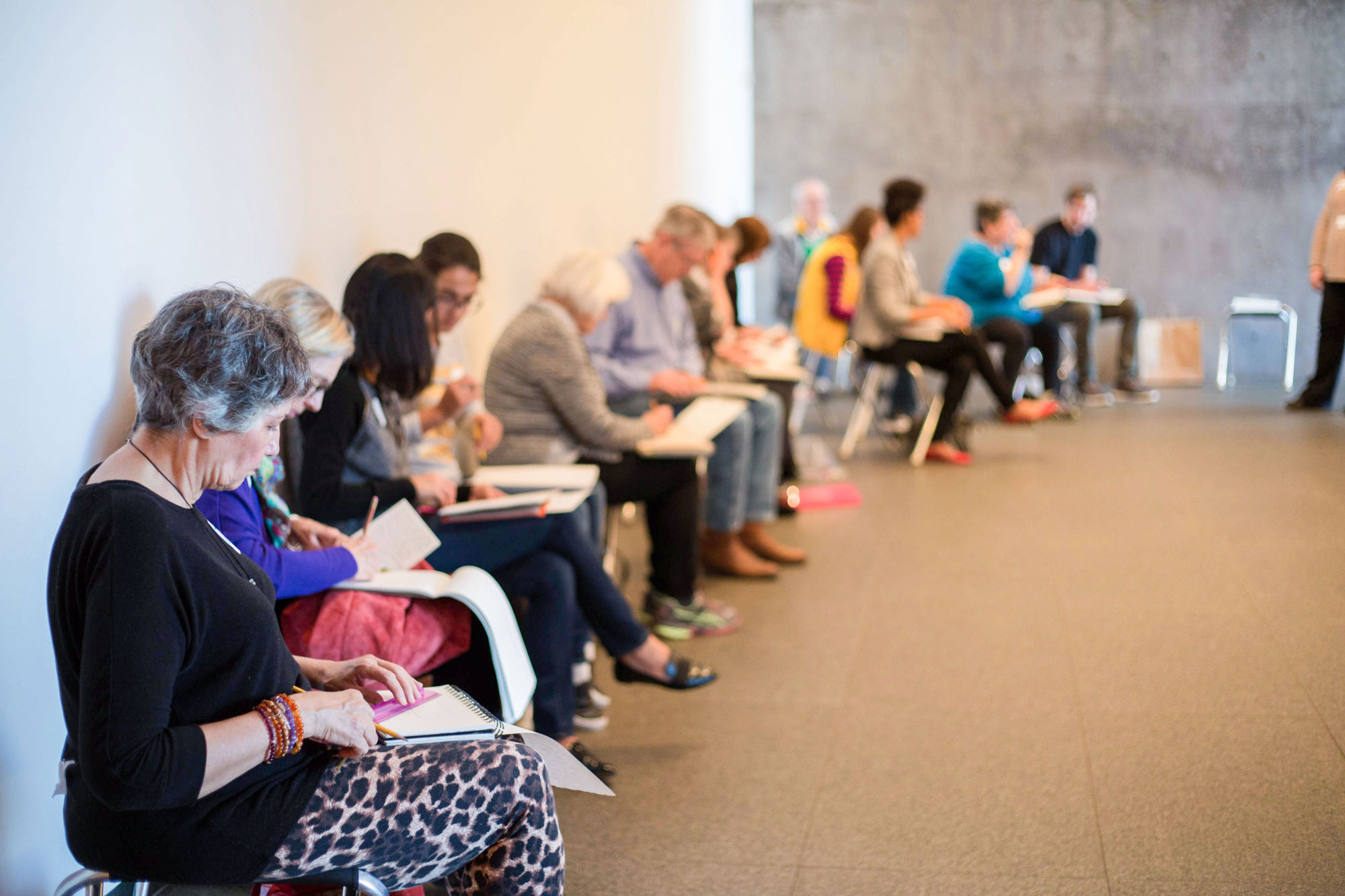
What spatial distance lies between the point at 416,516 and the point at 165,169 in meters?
0.82

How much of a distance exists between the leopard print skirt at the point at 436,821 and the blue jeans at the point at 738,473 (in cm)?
254

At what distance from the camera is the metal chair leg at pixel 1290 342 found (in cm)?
803

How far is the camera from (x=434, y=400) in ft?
10.6

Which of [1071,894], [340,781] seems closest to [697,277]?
[1071,894]

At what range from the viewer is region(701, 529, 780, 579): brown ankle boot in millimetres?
4215

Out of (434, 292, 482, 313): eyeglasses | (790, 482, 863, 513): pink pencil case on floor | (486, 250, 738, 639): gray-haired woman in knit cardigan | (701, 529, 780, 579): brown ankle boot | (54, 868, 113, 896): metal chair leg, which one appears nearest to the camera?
(54, 868, 113, 896): metal chair leg

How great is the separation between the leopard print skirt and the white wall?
24.3 inches

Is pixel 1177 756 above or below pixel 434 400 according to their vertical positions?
below

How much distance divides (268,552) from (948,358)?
504cm

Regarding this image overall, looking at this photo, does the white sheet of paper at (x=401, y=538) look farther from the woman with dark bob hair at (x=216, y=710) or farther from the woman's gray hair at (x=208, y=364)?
the woman's gray hair at (x=208, y=364)

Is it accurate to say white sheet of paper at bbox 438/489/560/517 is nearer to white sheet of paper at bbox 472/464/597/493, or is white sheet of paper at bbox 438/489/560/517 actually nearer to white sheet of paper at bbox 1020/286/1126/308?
white sheet of paper at bbox 472/464/597/493

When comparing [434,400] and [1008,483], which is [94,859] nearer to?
[434,400]

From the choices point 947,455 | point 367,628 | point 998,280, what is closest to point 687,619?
point 367,628

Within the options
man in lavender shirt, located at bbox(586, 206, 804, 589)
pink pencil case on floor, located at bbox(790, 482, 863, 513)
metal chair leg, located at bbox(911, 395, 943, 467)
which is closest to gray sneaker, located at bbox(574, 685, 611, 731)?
man in lavender shirt, located at bbox(586, 206, 804, 589)
